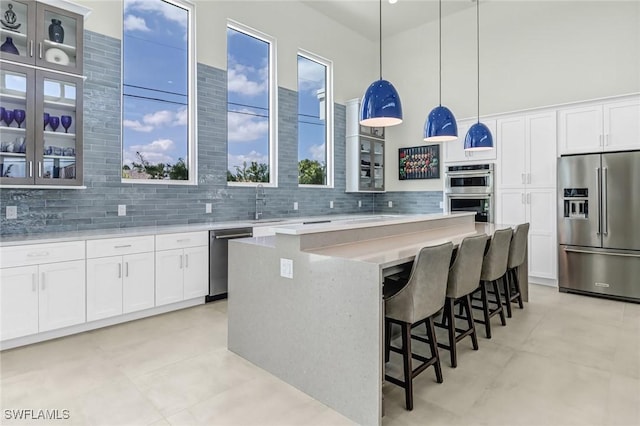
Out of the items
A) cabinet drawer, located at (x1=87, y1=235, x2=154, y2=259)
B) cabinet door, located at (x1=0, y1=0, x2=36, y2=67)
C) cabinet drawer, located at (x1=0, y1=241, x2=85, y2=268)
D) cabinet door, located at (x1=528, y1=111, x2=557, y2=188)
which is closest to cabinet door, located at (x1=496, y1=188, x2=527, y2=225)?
cabinet door, located at (x1=528, y1=111, x2=557, y2=188)

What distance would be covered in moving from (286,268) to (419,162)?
4.89 m

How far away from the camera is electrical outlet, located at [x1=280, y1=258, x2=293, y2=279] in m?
2.41

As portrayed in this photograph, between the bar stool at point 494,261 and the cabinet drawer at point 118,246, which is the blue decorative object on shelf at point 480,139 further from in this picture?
the cabinet drawer at point 118,246

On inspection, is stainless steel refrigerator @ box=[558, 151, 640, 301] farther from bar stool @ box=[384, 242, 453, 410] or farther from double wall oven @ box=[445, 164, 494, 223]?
bar stool @ box=[384, 242, 453, 410]

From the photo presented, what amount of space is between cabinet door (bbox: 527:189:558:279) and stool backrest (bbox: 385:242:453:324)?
11.2 ft

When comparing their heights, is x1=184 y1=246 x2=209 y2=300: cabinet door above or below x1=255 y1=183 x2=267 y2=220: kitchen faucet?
below

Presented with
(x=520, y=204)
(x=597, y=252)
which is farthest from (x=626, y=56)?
(x=597, y=252)

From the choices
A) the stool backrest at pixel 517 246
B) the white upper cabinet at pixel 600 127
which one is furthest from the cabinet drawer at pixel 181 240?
the white upper cabinet at pixel 600 127

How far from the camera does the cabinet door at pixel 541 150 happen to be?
4895 millimetres

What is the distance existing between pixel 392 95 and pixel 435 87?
4.12 m

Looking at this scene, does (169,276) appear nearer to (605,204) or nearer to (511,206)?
(511,206)

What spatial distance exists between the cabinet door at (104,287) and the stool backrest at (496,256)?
3.35 metres

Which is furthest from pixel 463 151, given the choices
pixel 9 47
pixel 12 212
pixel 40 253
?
pixel 12 212

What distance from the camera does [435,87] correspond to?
6.58m
